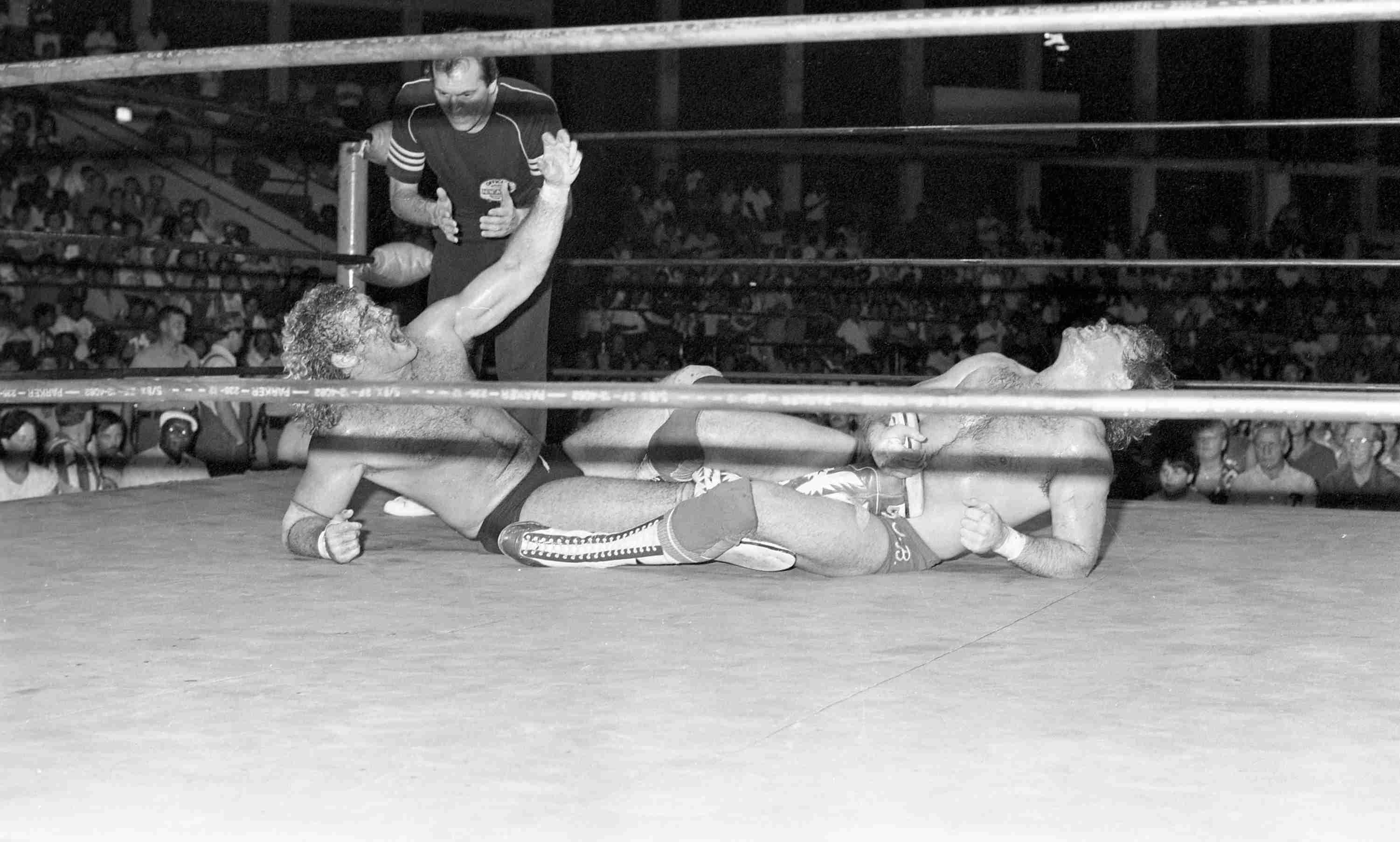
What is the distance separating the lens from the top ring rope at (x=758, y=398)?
1483 millimetres

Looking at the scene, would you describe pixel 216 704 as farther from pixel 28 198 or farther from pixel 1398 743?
pixel 28 198

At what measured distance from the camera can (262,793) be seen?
1.33m

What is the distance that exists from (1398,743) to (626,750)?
812 millimetres

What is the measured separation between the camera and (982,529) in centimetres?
250

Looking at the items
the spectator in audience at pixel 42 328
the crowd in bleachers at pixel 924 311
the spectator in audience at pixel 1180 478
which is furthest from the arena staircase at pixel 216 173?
the spectator in audience at pixel 1180 478

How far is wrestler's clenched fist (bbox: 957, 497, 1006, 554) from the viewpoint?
98.2 inches

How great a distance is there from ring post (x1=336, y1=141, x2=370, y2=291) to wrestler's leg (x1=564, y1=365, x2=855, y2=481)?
99 centimetres

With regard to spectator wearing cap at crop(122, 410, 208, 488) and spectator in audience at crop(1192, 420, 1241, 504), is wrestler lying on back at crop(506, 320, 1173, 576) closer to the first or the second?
spectator in audience at crop(1192, 420, 1241, 504)

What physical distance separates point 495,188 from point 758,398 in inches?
76.7

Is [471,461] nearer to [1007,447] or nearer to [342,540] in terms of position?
[342,540]

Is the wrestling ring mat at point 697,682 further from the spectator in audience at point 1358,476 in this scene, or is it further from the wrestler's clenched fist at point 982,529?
the spectator in audience at point 1358,476

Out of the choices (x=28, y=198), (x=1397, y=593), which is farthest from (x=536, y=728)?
(x=28, y=198)

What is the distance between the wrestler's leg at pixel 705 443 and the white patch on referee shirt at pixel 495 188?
66cm

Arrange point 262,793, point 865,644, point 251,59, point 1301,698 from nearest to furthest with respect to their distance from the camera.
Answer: point 262,793 → point 1301,698 → point 251,59 → point 865,644
